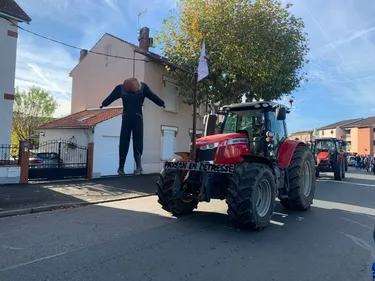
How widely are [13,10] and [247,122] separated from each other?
12.5 m

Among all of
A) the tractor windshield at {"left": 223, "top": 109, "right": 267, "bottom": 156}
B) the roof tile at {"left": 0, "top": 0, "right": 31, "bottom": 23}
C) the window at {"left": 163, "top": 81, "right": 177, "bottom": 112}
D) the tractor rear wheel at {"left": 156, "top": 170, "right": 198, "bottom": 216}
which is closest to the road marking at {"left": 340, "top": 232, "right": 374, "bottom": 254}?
the tractor windshield at {"left": 223, "top": 109, "right": 267, "bottom": 156}

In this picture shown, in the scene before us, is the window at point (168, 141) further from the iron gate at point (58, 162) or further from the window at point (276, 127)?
the window at point (276, 127)

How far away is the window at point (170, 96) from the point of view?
64.0 feet

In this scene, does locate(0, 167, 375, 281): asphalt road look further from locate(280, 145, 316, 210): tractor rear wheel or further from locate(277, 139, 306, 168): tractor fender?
locate(277, 139, 306, 168): tractor fender

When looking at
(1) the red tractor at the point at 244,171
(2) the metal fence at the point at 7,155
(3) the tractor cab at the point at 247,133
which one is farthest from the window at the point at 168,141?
(1) the red tractor at the point at 244,171

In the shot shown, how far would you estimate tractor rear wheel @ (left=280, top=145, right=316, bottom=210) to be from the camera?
28.6 ft

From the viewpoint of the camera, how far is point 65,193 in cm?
1147

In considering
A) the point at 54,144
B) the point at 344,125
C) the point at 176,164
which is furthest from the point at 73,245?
the point at 344,125

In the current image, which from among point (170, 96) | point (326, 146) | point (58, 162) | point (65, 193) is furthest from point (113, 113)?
point (326, 146)

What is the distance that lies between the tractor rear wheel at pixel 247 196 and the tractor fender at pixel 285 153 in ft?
5.65

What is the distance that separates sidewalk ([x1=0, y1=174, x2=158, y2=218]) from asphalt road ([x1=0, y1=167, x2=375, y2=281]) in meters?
0.85

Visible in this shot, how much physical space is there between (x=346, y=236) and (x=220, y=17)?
41.6ft

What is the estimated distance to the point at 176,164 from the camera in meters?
7.21

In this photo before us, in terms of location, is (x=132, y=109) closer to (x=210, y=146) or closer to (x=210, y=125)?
(x=210, y=146)
